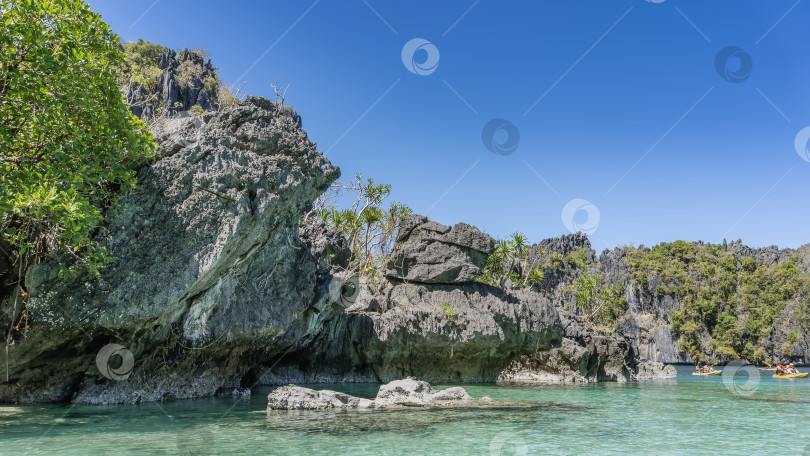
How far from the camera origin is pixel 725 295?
7162 centimetres

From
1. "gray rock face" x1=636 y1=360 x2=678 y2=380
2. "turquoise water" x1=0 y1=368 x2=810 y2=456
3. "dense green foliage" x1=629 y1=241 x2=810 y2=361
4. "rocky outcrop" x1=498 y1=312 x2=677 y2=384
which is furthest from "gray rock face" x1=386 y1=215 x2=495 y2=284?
"dense green foliage" x1=629 y1=241 x2=810 y2=361

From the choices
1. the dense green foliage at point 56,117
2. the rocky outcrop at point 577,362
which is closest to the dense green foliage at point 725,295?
the rocky outcrop at point 577,362

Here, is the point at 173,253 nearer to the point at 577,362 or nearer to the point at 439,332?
the point at 439,332

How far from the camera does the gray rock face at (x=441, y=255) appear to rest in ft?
85.5

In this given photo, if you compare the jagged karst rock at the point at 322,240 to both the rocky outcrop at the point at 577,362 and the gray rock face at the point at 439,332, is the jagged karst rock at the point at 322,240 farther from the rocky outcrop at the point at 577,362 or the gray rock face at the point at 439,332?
the rocky outcrop at the point at 577,362

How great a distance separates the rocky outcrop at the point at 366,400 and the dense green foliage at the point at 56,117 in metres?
6.00

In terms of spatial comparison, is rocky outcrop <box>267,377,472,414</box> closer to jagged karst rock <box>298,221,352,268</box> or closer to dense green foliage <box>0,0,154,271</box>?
jagged karst rock <box>298,221,352,268</box>

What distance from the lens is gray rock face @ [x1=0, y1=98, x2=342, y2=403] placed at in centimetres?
1120

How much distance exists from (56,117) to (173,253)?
4030 mm

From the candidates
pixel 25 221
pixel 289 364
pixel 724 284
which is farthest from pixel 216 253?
pixel 724 284

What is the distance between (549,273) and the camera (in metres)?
91.5

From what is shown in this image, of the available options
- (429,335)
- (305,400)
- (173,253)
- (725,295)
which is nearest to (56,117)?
(173,253)

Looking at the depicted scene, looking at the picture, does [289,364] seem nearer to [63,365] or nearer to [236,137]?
[63,365]

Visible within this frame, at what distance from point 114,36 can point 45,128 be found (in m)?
2.20
